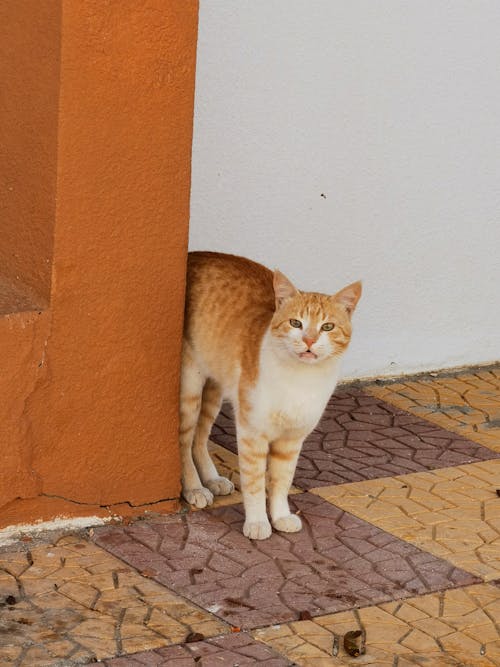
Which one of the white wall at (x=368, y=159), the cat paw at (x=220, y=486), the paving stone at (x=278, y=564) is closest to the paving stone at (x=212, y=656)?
the paving stone at (x=278, y=564)

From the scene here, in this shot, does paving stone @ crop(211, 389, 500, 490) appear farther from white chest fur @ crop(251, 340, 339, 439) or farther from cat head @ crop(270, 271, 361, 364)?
cat head @ crop(270, 271, 361, 364)

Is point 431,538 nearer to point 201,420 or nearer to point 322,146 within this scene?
point 201,420

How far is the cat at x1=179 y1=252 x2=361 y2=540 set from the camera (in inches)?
212

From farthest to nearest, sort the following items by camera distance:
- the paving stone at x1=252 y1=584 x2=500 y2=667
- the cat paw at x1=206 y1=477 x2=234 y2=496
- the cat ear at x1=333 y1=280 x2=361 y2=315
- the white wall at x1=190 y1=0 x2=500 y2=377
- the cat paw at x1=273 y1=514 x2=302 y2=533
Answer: the white wall at x1=190 y1=0 x2=500 y2=377, the cat paw at x1=206 y1=477 x2=234 y2=496, the cat paw at x1=273 y1=514 x2=302 y2=533, the cat ear at x1=333 y1=280 x2=361 y2=315, the paving stone at x1=252 y1=584 x2=500 y2=667

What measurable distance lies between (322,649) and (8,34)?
2782 mm

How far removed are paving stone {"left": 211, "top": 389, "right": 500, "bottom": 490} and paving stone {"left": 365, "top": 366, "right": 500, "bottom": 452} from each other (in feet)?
0.35

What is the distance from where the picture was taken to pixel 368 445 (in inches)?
267

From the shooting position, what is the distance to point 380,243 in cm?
777

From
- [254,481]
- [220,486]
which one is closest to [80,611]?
[254,481]

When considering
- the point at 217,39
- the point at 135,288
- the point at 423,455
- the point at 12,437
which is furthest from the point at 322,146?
the point at 12,437

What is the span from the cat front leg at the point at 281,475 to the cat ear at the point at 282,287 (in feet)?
2.12

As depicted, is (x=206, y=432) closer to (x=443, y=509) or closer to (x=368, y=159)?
(x=443, y=509)

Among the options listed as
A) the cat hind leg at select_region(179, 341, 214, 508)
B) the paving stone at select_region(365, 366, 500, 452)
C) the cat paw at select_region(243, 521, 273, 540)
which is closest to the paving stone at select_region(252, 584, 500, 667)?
the cat paw at select_region(243, 521, 273, 540)

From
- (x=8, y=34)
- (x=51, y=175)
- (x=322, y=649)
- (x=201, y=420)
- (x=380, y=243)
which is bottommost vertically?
(x=322, y=649)
